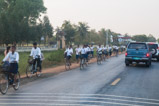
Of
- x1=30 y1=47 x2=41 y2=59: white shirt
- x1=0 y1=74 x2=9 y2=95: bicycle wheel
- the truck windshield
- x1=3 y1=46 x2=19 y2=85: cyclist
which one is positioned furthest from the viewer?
the truck windshield

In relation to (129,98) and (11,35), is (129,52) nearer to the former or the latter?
(129,98)

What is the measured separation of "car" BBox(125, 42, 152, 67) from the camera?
19109mm

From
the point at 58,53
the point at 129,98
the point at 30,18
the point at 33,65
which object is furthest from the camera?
the point at 30,18

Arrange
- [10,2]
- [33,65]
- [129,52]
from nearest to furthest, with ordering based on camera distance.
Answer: [33,65] → [129,52] → [10,2]

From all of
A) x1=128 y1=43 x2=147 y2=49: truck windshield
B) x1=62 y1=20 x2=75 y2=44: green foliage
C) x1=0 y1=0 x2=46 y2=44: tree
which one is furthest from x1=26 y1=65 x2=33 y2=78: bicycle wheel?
x1=62 y1=20 x2=75 y2=44: green foliage

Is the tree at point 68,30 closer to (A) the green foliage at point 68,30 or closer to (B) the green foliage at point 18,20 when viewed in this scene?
(A) the green foliage at point 68,30

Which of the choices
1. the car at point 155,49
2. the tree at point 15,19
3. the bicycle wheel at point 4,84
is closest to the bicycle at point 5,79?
the bicycle wheel at point 4,84

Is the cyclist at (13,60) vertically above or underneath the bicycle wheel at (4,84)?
above

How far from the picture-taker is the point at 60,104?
23.0 ft

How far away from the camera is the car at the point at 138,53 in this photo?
1911 cm

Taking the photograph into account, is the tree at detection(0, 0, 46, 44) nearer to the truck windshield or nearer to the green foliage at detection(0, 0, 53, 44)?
the green foliage at detection(0, 0, 53, 44)

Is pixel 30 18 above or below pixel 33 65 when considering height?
above

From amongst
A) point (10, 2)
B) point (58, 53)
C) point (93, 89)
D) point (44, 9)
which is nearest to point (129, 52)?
point (58, 53)

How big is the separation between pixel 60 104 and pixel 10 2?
49.4 metres
